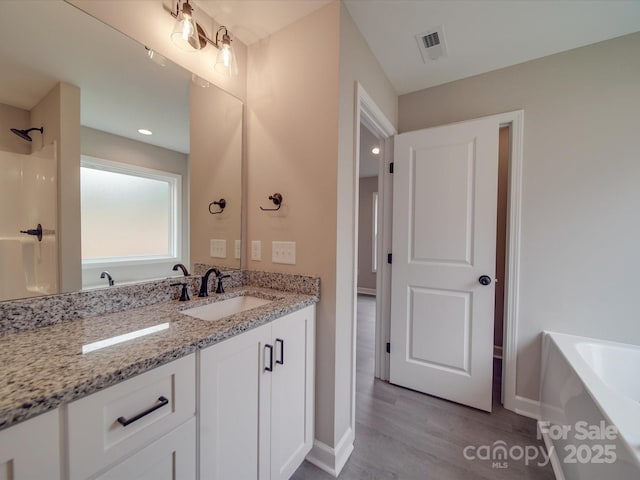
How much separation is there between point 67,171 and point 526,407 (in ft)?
9.76

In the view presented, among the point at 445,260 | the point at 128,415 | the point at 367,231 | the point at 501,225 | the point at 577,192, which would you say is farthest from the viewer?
the point at 367,231

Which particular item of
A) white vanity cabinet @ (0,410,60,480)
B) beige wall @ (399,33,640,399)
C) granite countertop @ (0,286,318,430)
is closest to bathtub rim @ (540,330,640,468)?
beige wall @ (399,33,640,399)

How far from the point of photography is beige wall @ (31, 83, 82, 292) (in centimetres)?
93

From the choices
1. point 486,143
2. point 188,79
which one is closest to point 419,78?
point 486,143

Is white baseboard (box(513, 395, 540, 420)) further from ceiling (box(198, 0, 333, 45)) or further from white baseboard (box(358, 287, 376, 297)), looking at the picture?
white baseboard (box(358, 287, 376, 297))

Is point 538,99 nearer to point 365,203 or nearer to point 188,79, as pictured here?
point 188,79

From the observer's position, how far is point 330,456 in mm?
1359

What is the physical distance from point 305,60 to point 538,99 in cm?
166

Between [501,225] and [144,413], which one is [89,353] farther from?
[501,225]

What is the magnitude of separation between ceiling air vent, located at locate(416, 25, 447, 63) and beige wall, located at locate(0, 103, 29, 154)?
1991mm

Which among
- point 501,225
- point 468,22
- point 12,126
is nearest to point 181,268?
point 12,126

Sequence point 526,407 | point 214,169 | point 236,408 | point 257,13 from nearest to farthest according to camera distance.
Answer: point 236,408 < point 257,13 < point 214,169 < point 526,407

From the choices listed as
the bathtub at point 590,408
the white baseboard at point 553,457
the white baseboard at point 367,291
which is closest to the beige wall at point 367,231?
the white baseboard at point 367,291

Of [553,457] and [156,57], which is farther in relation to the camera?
[553,457]
